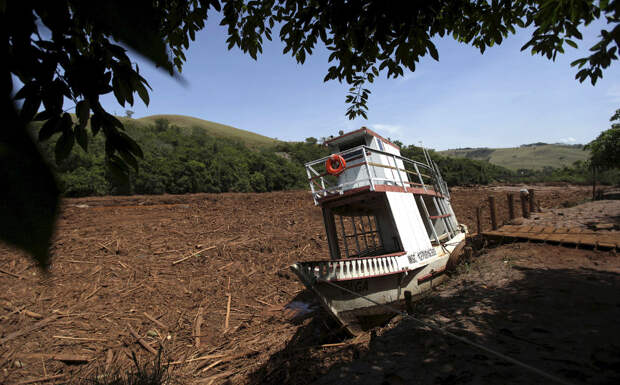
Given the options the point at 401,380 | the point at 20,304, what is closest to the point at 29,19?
the point at 401,380

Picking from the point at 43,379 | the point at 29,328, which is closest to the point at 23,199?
the point at 43,379

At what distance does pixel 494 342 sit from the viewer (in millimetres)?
3562

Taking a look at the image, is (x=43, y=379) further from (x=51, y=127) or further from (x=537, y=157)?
(x=537, y=157)

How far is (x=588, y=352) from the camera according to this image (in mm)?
3082

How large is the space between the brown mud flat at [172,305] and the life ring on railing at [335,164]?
141 inches

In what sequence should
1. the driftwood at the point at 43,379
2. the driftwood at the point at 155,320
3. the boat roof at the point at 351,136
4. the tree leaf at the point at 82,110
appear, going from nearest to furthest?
the tree leaf at the point at 82,110 < the driftwood at the point at 43,379 < the driftwood at the point at 155,320 < the boat roof at the point at 351,136

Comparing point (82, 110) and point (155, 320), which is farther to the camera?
point (155, 320)

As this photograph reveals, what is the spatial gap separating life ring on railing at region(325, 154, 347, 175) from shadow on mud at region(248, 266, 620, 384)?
343 centimetres

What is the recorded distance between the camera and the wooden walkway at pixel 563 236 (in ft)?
24.7

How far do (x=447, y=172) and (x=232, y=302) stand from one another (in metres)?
34.2

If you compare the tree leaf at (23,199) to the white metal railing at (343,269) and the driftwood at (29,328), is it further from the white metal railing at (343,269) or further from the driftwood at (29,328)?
the driftwood at (29,328)

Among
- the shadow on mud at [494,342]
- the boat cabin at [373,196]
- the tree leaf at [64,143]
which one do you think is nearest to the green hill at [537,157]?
the boat cabin at [373,196]

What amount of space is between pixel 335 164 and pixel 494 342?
454cm

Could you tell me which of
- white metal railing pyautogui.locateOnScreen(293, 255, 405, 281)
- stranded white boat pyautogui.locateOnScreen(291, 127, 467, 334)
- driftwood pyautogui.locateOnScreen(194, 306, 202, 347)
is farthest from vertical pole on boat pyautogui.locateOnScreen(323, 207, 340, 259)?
driftwood pyautogui.locateOnScreen(194, 306, 202, 347)
